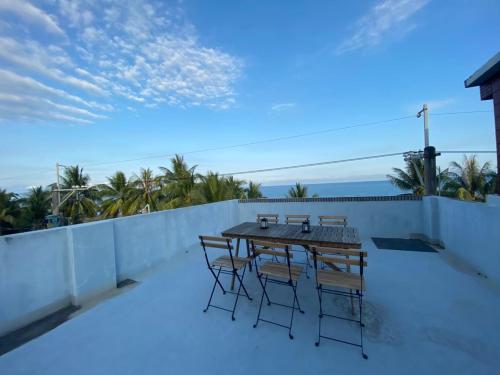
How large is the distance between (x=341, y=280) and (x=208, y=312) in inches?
67.3

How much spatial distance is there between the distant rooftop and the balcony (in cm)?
238

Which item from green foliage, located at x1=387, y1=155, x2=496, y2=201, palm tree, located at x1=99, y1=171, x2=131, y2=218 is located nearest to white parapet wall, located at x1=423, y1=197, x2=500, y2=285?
green foliage, located at x1=387, y1=155, x2=496, y2=201

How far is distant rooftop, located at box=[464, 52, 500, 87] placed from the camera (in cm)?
339

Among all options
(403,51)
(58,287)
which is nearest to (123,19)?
(58,287)

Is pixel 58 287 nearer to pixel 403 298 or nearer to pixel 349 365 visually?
pixel 349 365

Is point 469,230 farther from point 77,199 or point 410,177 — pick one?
point 77,199

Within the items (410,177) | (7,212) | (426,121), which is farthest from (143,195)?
(410,177)

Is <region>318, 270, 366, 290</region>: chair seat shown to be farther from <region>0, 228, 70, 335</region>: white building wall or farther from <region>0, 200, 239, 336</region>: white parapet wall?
<region>0, 228, 70, 335</region>: white building wall

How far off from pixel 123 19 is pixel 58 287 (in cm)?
616

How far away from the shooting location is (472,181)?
1318cm

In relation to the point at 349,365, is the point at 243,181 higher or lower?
higher

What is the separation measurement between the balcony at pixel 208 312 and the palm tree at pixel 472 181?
12603 mm

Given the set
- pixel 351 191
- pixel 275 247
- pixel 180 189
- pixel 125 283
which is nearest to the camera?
pixel 275 247

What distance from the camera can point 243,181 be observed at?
13703 millimetres
